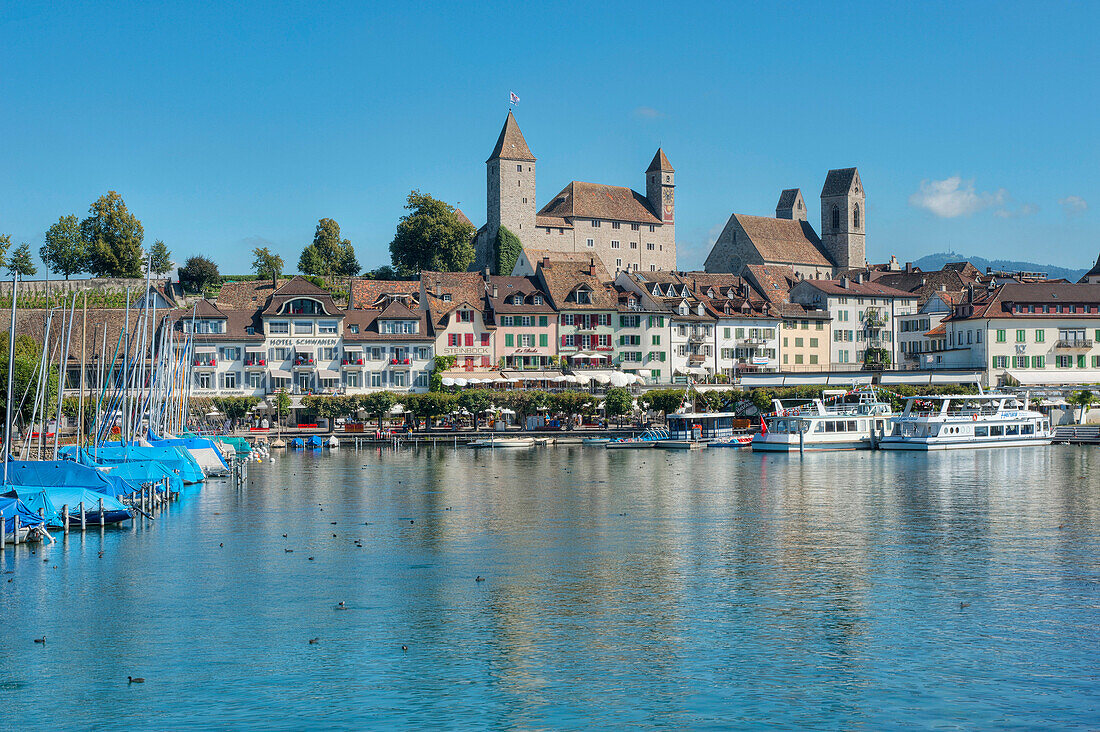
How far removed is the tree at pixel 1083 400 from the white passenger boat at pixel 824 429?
922 inches

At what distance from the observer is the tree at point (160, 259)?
149 m

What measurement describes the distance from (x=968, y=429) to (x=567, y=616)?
7203 centimetres

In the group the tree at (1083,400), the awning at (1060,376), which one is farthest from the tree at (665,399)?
the tree at (1083,400)

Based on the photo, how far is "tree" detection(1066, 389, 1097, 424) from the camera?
11336 cm

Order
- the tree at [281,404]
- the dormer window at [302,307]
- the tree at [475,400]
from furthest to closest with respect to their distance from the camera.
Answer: the dormer window at [302,307] → the tree at [281,404] → the tree at [475,400]

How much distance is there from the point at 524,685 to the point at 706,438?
261 feet

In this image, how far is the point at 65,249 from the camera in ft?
467

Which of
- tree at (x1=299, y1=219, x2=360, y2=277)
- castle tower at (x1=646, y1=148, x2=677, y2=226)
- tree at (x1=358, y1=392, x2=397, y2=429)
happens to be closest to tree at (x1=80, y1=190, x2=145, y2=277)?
tree at (x1=299, y1=219, x2=360, y2=277)

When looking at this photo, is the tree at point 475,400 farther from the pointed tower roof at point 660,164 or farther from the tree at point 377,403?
the pointed tower roof at point 660,164

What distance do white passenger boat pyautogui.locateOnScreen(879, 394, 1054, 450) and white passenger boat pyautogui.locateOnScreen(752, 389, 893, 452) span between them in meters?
1.49

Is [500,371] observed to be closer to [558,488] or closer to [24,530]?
[558,488]

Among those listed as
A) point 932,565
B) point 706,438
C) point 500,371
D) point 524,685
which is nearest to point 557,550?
point 932,565

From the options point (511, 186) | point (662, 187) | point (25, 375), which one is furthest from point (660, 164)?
point (25, 375)

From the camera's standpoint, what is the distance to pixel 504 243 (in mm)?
166750
